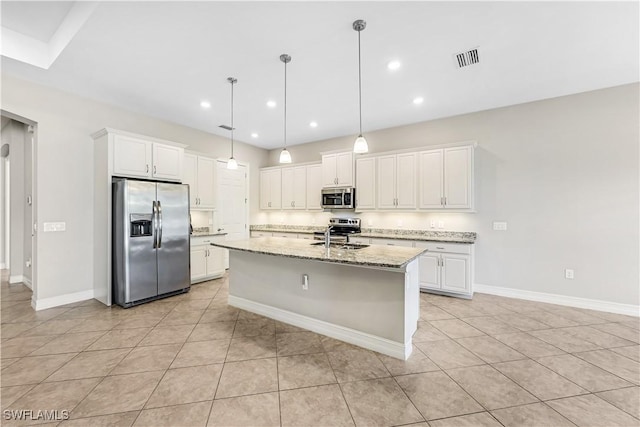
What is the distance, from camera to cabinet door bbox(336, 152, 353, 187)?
533 cm

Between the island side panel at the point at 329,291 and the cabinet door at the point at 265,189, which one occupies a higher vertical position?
the cabinet door at the point at 265,189

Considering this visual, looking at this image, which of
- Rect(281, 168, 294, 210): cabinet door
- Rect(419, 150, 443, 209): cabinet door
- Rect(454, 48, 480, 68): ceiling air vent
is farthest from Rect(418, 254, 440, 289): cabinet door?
Rect(281, 168, 294, 210): cabinet door

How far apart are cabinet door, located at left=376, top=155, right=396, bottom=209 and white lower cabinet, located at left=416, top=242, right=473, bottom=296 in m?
0.99

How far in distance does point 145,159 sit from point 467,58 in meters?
4.61

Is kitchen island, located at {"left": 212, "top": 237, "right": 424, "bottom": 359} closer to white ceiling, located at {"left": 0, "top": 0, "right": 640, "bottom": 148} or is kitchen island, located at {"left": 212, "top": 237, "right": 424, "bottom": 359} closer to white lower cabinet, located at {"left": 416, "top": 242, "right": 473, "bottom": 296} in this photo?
white lower cabinet, located at {"left": 416, "top": 242, "right": 473, "bottom": 296}

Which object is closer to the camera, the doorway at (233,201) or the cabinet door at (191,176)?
the cabinet door at (191,176)

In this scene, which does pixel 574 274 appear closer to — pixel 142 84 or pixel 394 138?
pixel 394 138

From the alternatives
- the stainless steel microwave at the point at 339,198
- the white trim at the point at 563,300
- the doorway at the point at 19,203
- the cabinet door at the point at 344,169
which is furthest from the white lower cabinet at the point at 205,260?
the white trim at the point at 563,300

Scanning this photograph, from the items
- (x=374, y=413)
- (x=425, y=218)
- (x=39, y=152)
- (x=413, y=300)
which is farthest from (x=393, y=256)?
(x=39, y=152)

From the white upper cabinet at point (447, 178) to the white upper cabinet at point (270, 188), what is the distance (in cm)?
341

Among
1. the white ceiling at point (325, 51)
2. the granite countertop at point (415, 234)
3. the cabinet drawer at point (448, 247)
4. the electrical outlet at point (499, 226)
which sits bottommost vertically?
the cabinet drawer at point (448, 247)

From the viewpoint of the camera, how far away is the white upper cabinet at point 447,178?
4238 millimetres

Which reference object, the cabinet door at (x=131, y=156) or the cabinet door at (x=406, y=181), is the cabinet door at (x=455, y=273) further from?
the cabinet door at (x=131, y=156)

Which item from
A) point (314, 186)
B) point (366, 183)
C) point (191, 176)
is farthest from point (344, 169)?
point (191, 176)
